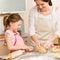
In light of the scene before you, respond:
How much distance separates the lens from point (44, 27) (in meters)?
1.85

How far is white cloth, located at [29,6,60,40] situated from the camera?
1.79m

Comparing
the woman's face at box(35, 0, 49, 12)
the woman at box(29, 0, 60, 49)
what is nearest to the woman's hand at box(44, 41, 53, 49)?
the woman at box(29, 0, 60, 49)

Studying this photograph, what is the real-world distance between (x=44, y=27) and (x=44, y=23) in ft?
0.12

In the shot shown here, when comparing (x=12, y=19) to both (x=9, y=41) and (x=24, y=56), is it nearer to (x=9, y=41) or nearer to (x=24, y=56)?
(x=9, y=41)

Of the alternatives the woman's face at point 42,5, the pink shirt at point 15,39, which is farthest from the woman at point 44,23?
the pink shirt at point 15,39

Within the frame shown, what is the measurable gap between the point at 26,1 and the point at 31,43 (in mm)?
891

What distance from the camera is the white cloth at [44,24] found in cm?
179

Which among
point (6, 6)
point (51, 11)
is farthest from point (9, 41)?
point (6, 6)

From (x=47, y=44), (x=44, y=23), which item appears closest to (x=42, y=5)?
(x=44, y=23)

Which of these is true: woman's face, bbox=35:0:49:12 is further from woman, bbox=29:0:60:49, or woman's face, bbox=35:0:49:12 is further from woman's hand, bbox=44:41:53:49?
woman's hand, bbox=44:41:53:49

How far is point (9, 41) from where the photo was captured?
1482mm

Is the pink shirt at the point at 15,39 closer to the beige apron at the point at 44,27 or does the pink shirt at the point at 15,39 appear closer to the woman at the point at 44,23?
the woman at the point at 44,23

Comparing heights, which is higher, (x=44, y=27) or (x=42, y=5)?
(x=42, y=5)

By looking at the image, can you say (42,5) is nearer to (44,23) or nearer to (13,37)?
(44,23)
